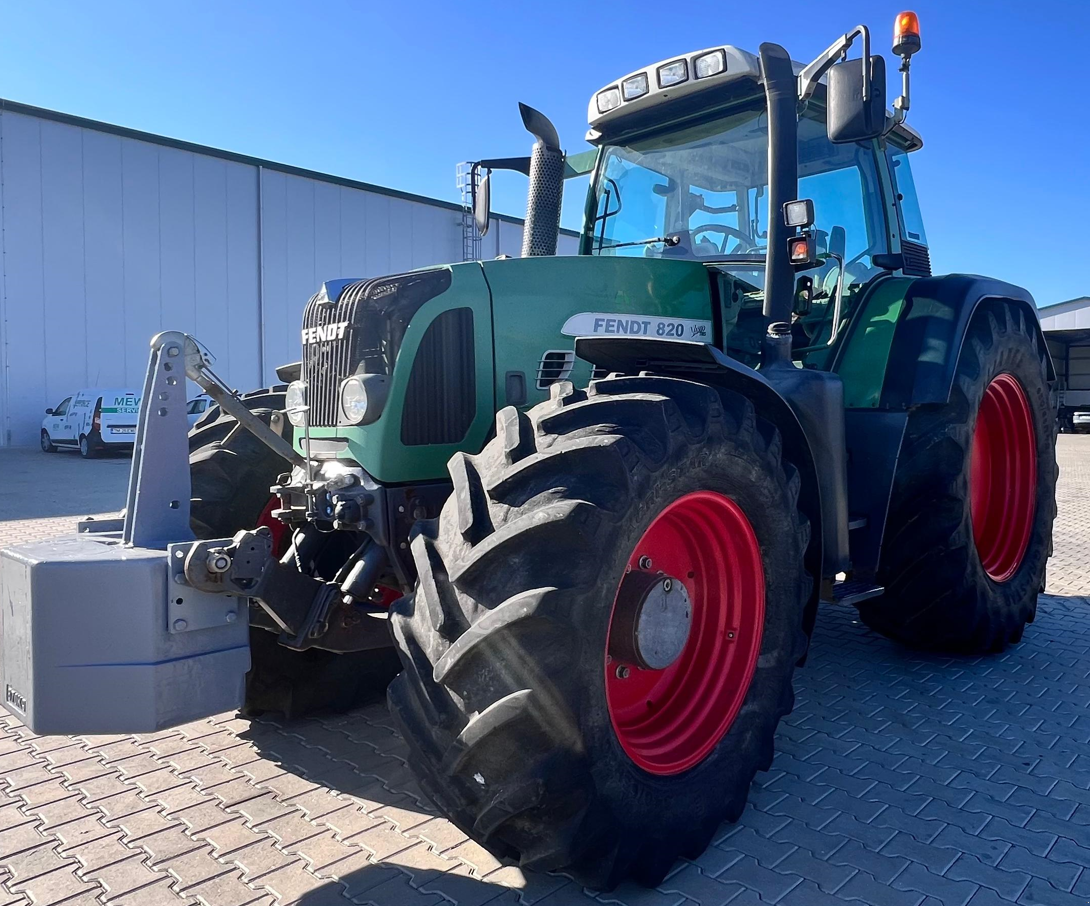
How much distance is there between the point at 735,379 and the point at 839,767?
1.45 m

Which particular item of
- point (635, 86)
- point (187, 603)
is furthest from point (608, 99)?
point (187, 603)

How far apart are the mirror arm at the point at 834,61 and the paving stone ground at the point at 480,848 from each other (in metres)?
2.37

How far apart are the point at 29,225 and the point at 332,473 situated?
2157 centimetres

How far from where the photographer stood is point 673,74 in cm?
381

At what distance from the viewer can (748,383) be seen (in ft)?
9.52

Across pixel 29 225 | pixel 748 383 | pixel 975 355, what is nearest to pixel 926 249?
pixel 975 355

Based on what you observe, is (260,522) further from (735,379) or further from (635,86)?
(635,86)

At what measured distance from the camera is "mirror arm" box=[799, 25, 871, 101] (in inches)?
122

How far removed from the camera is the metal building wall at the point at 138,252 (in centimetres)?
2084

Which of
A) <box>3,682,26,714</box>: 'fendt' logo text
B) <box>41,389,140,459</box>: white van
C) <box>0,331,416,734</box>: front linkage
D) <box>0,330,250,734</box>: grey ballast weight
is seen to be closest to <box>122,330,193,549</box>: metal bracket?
<box>0,331,416,734</box>: front linkage

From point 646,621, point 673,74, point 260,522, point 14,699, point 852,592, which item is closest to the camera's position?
point 14,699

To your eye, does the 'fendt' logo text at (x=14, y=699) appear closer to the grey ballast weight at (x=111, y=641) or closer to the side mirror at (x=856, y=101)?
the grey ballast weight at (x=111, y=641)

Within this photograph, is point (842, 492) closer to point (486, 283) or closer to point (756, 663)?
point (756, 663)

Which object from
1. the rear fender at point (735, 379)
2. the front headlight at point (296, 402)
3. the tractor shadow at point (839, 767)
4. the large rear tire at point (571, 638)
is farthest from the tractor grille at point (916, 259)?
the front headlight at point (296, 402)
